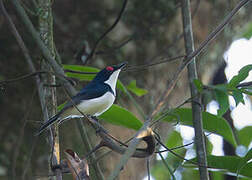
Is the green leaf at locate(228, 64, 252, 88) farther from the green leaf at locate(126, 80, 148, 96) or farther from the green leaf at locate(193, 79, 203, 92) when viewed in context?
the green leaf at locate(126, 80, 148, 96)

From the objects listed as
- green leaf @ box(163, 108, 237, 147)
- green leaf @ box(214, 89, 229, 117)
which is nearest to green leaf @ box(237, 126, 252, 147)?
green leaf @ box(163, 108, 237, 147)

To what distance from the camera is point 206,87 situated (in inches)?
82.0

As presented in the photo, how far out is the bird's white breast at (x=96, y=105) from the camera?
2420mm

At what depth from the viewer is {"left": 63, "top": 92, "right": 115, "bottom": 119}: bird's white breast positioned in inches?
95.3

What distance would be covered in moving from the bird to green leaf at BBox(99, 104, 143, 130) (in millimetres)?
40

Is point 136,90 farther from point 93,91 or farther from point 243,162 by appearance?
point 243,162

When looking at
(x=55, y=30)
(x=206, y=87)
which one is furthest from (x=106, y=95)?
(x=55, y=30)

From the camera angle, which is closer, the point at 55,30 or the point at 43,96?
the point at 43,96

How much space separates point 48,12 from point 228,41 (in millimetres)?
2207

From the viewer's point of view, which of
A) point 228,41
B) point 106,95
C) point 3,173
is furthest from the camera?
point 228,41

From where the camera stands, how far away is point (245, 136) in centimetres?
276

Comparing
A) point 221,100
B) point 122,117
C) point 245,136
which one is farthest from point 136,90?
point 221,100

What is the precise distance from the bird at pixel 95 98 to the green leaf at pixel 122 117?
40mm

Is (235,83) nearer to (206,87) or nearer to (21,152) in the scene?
(206,87)
